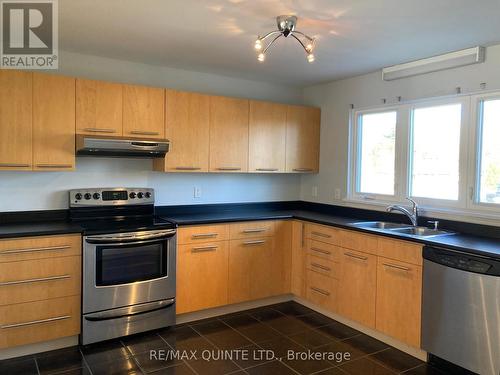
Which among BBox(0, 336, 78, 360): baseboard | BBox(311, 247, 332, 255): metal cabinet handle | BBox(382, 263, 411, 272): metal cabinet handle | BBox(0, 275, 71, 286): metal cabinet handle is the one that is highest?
BBox(382, 263, 411, 272): metal cabinet handle

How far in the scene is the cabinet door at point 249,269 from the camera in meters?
3.73

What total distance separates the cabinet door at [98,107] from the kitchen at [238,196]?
0.6 inches

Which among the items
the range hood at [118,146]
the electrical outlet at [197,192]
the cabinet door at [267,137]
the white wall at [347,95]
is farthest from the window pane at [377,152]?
the range hood at [118,146]

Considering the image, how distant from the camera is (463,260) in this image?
2.59 meters

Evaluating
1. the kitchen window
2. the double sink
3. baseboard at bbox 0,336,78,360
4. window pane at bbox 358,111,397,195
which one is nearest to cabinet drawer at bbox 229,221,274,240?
the double sink

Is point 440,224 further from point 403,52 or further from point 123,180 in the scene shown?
point 123,180

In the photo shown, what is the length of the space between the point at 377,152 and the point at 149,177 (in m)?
2.22

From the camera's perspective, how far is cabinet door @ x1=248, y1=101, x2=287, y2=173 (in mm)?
4066

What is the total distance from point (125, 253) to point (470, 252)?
2441mm

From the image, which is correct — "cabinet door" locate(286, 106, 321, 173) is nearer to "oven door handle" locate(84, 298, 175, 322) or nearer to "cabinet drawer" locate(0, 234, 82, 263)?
"oven door handle" locate(84, 298, 175, 322)

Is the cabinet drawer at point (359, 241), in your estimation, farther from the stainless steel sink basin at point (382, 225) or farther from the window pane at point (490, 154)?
the window pane at point (490, 154)

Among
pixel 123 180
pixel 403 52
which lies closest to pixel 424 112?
pixel 403 52

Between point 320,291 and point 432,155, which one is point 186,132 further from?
point 432,155

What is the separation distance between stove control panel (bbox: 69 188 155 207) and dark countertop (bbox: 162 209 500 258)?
0.91ft
